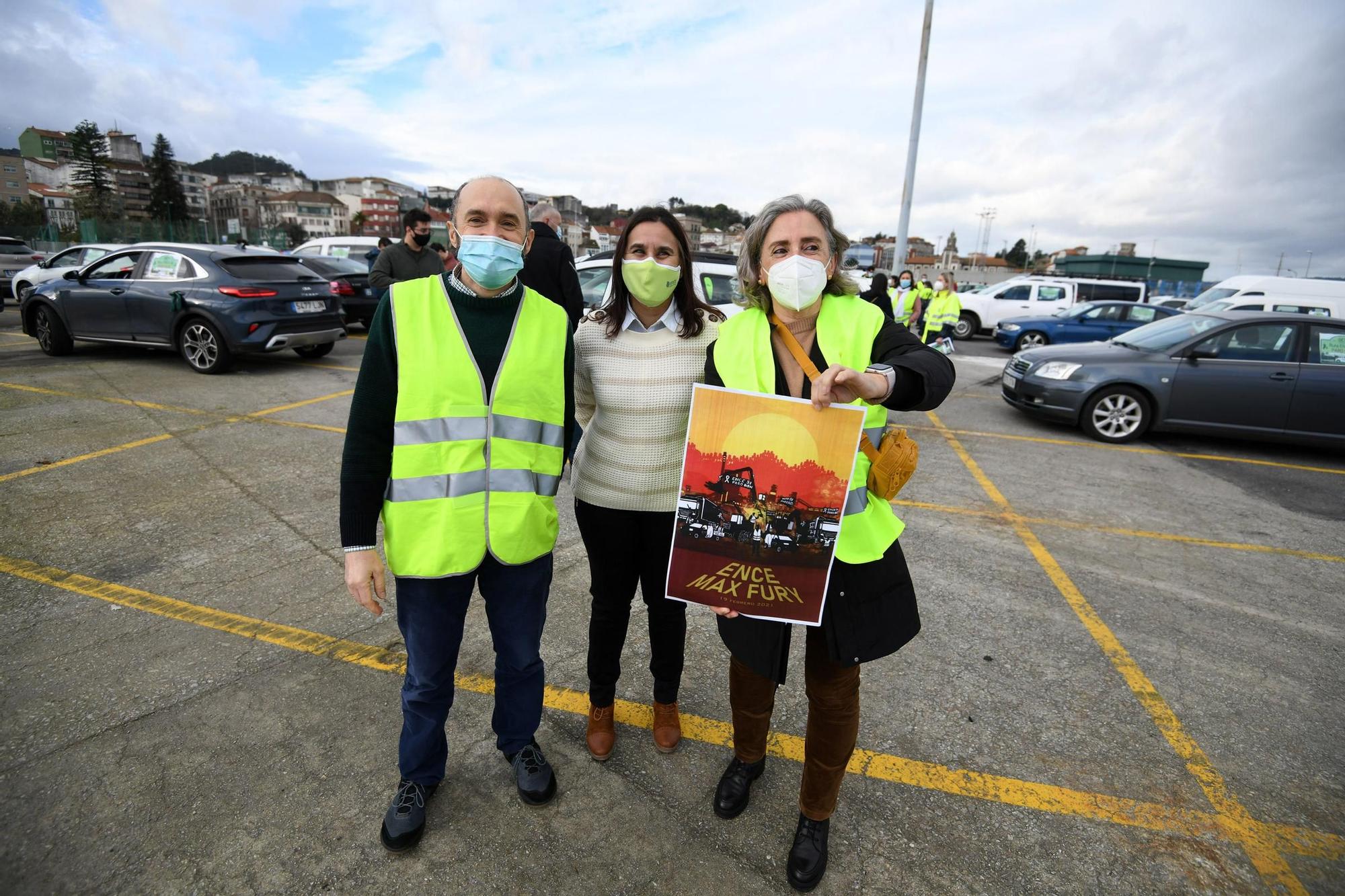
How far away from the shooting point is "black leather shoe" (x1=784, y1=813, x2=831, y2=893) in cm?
193

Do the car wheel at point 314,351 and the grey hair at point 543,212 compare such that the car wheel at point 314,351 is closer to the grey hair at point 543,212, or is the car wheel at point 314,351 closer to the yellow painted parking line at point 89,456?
the yellow painted parking line at point 89,456

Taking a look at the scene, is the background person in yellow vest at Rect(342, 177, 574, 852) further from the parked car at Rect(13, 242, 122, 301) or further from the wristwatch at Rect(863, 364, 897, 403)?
the parked car at Rect(13, 242, 122, 301)

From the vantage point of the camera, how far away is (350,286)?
38.0ft

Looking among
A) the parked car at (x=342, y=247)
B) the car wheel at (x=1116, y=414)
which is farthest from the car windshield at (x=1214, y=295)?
the parked car at (x=342, y=247)

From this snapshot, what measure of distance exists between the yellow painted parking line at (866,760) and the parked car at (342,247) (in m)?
12.1

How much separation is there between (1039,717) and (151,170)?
320 feet

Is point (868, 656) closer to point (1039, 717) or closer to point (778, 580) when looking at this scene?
point (778, 580)

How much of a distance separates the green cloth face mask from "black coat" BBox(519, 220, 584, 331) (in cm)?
233

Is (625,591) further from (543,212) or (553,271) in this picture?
(543,212)

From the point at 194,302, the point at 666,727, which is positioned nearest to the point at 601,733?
the point at 666,727

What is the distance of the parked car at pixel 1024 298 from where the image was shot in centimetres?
1702

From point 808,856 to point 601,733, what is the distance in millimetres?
848

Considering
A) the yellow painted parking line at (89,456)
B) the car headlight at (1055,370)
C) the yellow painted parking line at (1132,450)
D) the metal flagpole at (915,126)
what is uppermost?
the metal flagpole at (915,126)

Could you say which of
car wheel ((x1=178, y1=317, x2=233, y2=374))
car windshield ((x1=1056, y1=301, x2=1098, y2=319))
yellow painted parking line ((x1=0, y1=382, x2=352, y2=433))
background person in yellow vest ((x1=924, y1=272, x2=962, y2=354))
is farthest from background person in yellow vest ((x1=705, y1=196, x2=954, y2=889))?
car windshield ((x1=1056, y1=301, x2=1098, y2=319))
